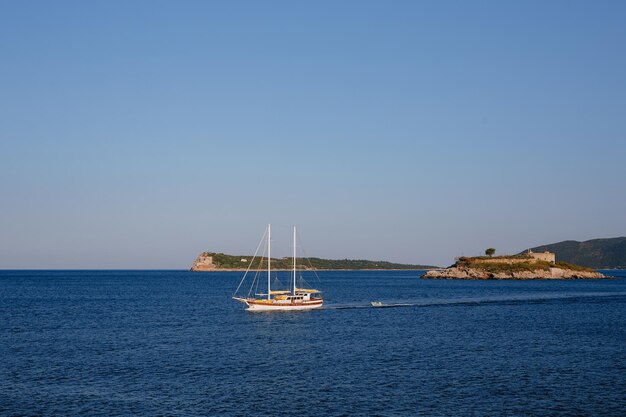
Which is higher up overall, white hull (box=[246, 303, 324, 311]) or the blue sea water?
white hull (box=[246, 303, 324, 311])

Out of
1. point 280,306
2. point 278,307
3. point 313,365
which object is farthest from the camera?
point 280,306

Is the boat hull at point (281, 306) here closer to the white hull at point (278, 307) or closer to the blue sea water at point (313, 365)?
the white hull at point (278, 307)

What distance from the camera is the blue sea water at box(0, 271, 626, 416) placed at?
3550 cm

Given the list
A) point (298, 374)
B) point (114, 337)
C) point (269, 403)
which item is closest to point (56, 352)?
point (114, 337)

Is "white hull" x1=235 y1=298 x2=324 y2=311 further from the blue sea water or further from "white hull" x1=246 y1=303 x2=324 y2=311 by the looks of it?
the blue sea water

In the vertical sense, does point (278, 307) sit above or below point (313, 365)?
above

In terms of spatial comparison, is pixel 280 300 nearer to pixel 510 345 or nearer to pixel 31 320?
pixel 31 320

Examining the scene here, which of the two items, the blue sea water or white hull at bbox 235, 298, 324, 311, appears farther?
white hull at bbox 235, 298, 324, 311

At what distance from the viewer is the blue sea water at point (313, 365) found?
35500 mm

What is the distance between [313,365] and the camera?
158 feet

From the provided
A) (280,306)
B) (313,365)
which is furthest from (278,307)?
(313,365)

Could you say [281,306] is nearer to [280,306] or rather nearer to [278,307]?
[280,306]

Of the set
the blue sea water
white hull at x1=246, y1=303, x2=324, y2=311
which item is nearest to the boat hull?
white hull at x1=246, y1=303, x2=324, y2=311

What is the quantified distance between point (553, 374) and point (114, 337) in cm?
4131
